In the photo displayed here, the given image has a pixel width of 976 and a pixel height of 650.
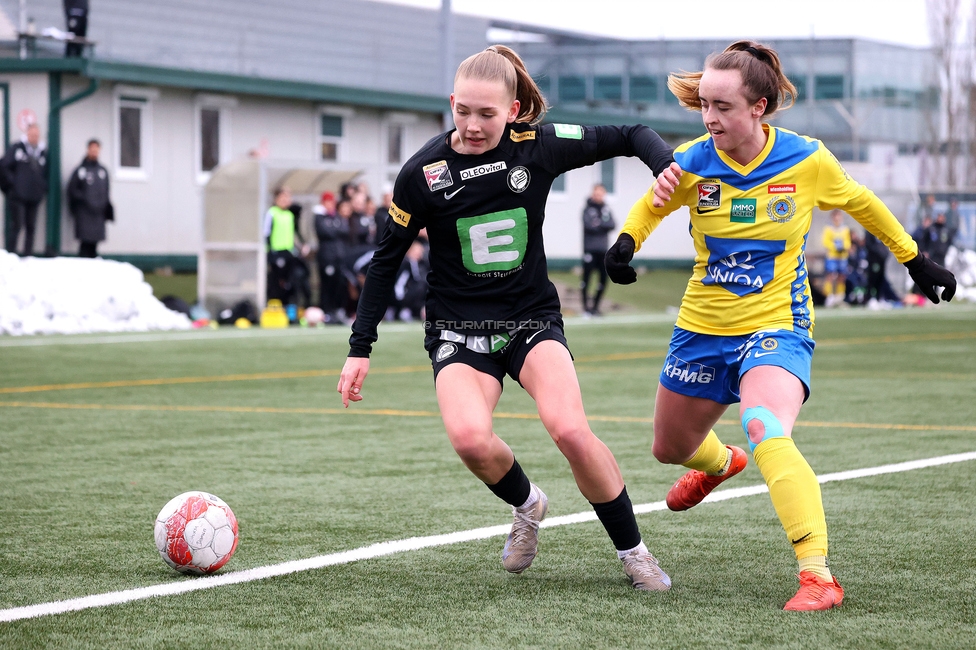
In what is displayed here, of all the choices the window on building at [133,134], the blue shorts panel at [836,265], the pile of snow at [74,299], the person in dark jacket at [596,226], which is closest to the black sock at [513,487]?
the pile of snow at [74,299]

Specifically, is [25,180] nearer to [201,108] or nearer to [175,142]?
[175,142]

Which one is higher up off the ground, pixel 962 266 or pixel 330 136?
pixel 330 136

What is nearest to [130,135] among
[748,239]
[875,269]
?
[875,269]

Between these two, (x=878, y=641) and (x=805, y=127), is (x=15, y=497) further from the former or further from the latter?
(x=805, y=127)

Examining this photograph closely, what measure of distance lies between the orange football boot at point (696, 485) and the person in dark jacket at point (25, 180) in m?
17.9

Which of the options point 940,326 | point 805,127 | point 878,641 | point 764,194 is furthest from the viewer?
point 805,127

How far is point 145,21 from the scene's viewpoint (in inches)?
1264

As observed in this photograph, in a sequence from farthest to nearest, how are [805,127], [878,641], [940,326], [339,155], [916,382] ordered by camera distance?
1. [805,127]
2. [339,155]
3. [940,326]
4. [916,382]
5. [878,641]

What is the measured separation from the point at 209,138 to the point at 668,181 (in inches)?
880

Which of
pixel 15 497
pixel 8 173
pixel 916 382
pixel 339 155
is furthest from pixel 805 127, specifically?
pixel 15 497

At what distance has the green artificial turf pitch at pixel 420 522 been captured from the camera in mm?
4023

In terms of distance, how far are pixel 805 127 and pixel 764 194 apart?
157ft

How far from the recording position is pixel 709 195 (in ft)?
15.9

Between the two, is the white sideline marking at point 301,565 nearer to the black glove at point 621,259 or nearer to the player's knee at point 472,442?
the player's knee at point 472,442
